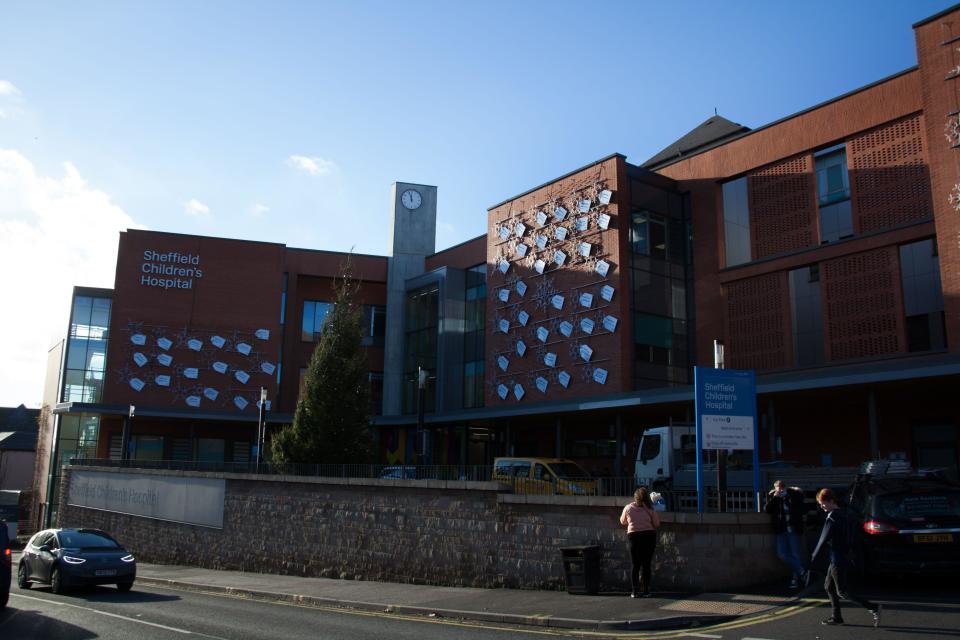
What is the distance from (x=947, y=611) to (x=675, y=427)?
1363cm

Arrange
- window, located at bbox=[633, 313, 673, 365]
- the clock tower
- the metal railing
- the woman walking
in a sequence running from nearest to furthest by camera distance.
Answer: the woman walking, the metal railing, window, located at bbox=[633, 313, 673, 365], the clock tower

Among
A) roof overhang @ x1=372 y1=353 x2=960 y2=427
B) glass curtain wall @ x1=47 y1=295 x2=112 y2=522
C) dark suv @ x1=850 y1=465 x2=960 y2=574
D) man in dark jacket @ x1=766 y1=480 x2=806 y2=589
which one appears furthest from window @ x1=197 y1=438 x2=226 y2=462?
dark suv @ x1=850 y1=465 x2=960 y2=574

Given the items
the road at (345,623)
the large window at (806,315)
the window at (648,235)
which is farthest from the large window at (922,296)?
the road at (345,623)

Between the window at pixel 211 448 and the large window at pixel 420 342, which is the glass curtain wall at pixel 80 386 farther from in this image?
the large window at pixel 420 342

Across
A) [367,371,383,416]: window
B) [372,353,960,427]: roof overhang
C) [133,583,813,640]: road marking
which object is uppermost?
[367,371,383,416]: window

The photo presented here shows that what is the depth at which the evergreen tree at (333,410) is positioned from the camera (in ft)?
84.0

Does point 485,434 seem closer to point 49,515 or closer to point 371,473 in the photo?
point 371,473

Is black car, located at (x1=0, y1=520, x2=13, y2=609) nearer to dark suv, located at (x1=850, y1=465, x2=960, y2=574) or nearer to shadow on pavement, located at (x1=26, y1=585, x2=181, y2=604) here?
shadow on pavement, located at (x1=26, y1=585, x2=181, y2=604)

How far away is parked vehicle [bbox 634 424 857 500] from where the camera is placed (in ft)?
58.3

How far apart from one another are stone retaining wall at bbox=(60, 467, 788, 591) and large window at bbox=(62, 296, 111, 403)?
17.2 meters

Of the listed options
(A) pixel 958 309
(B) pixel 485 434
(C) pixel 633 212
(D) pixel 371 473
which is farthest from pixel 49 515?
(A) pixel 958 309

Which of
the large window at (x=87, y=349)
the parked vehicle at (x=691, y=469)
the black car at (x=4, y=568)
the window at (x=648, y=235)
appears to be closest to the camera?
the black car at (x=4, y=568)

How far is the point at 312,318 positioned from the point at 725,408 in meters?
36.2

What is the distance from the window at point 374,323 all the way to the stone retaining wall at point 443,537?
20.2m
